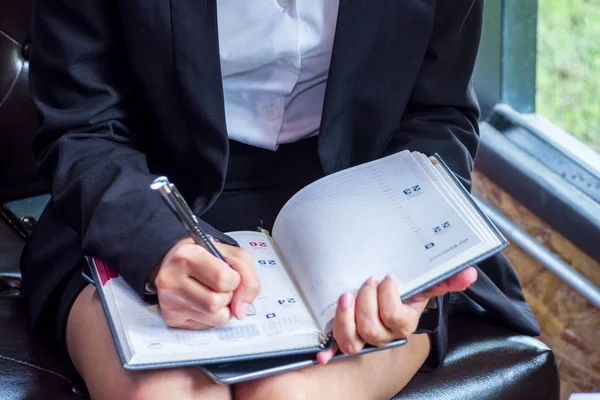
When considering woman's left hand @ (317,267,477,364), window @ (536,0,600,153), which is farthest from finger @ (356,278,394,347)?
window @ (536,0,600,153)

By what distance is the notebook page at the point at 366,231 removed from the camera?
2.60 feet

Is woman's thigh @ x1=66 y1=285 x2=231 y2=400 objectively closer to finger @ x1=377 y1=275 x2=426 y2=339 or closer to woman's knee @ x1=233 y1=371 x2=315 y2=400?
woman's knee @ x1=233 y1=371 x2=315 y2=400

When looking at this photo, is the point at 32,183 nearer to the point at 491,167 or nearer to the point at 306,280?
the point at 306,280

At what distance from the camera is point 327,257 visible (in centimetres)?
82

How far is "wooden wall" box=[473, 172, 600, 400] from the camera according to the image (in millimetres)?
1439

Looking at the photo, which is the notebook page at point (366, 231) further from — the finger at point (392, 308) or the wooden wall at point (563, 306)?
the wooden wall at point (563, 306)

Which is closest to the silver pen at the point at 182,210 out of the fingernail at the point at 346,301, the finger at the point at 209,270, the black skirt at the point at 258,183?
the finger at the point at 209,270

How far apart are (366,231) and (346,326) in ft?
0.36

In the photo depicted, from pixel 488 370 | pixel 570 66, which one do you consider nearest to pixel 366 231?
pixel 488 370

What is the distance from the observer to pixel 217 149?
95 centimetres

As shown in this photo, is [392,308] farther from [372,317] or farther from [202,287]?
[202,287]

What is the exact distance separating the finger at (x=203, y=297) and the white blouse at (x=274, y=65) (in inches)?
10.7

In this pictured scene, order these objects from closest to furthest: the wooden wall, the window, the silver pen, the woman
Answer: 1. the silver pen
2. the woman
3. the wooden wall
4. the window

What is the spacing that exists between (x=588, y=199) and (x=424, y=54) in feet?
1.89
